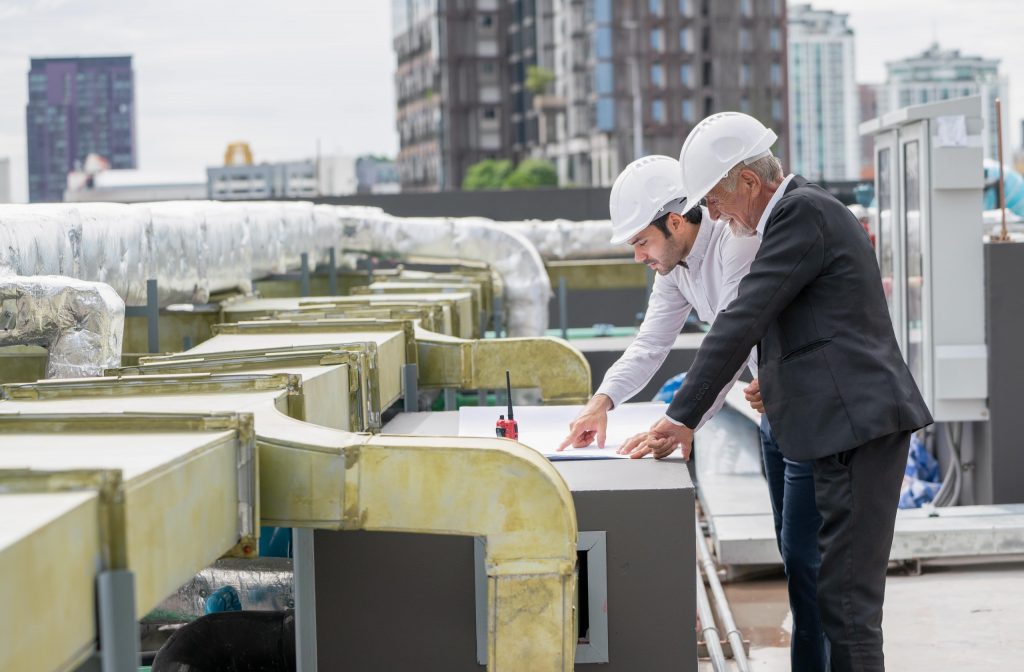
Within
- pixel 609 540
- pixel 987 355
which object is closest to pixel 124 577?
pixel 609 540

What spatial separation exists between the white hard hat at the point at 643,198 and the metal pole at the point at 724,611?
2.20m

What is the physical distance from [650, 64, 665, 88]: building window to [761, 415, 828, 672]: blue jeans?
7213cm

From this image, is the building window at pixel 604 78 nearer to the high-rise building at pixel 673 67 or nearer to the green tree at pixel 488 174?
the high-rise building at pixel 673 67

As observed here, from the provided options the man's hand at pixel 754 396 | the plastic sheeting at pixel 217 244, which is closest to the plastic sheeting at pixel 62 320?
the plastic sheeting at pixel 217 244

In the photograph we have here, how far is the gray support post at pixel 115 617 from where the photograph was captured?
177 cm

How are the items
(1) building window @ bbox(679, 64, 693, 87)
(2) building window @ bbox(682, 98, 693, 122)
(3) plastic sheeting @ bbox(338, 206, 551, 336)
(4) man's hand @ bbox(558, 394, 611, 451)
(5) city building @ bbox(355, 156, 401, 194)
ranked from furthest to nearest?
(5) city building @ bbox(355, 156, 401, 194), (1) building window @ bbox(679, 64, 693, 87), (2) building window @ bbox(682, 98, 693, 122), (3) plastic sheeting @ bbox(338, 206, 551, 336), (4) man's hand @ bbox(558, 394, 611, 451)

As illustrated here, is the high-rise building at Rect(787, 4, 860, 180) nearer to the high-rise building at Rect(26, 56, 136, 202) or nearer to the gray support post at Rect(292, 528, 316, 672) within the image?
the high-rise building at Rect(26, 56, 136, 202)

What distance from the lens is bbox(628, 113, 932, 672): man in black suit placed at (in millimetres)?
3197

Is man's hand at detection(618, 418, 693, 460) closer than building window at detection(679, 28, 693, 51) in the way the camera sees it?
Yes

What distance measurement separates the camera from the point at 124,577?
1781 mm

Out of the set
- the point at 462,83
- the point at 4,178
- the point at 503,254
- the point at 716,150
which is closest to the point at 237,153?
the point at 462,83

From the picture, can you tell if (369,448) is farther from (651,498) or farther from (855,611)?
(855,611)

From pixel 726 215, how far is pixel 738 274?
28 centimetres

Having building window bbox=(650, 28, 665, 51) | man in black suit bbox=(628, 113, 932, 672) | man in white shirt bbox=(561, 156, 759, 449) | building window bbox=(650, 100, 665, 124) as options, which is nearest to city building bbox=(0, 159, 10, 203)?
man in white shirt bbox=(561, 156, 759, 449)
